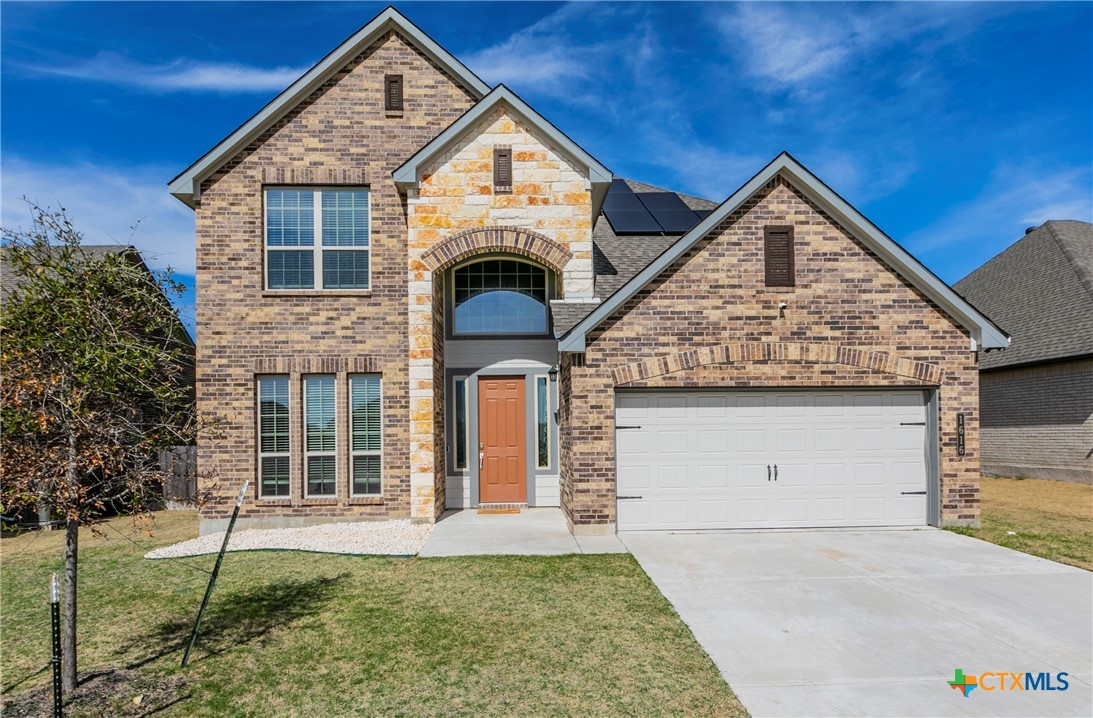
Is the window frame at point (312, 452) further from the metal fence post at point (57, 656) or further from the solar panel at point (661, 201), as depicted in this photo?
the solar panel at point (661, 201)

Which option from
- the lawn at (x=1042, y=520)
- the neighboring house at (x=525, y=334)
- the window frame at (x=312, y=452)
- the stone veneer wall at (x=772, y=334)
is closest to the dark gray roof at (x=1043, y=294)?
the lawn at (x=1042, y=520)

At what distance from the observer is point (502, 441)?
484 inches

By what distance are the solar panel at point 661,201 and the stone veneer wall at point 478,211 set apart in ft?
15.6

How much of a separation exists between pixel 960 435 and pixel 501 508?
26.3 feet

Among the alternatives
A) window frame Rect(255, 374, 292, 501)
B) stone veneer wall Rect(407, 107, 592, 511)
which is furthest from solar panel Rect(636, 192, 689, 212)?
window frame Rect(255, 374, 292, 501)

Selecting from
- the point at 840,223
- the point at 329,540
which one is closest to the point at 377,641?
the point at 329,540

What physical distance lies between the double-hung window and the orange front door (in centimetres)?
329

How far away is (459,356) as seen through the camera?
12.4 metres

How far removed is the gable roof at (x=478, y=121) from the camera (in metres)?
10.6

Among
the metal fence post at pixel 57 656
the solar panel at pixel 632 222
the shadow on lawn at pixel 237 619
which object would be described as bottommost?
the shadow on lawn at pixel 237 619

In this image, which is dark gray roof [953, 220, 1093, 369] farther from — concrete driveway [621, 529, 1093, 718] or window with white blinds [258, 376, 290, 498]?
window with white blinds [258, 376, 290, 498]

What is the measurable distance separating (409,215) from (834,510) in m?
8.74

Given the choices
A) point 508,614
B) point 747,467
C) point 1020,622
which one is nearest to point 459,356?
point 747,467

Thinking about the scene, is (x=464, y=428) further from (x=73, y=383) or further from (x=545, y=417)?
(x=73, y=383)
